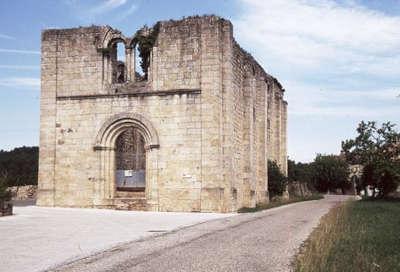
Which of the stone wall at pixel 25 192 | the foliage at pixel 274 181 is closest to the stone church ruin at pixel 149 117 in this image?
the foliage at pixel 274 181

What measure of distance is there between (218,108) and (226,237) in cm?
1041

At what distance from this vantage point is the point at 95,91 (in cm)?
2348

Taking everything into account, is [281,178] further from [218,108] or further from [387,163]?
[218,108]

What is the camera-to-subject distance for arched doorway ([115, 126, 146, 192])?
2353 centimetres

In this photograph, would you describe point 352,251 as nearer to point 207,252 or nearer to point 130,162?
point 207,252

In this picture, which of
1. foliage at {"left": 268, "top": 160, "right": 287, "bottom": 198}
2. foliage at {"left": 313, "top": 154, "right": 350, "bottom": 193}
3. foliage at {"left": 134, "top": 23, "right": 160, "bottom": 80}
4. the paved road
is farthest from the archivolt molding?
foliage at {"left": 313, "top": 154, "right": 350, "bottom": 193}

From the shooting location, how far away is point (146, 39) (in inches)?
906

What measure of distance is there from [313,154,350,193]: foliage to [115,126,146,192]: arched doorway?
44.2 meters

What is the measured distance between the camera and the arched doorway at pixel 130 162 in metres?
23.5

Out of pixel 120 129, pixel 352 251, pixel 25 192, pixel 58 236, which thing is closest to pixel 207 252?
pixel 352 251

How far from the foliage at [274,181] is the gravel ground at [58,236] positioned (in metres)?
16.2

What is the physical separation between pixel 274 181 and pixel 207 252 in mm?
23179

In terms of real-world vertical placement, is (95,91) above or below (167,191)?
above

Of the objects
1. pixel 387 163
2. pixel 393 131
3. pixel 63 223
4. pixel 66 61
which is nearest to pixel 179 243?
pixel 63 223
